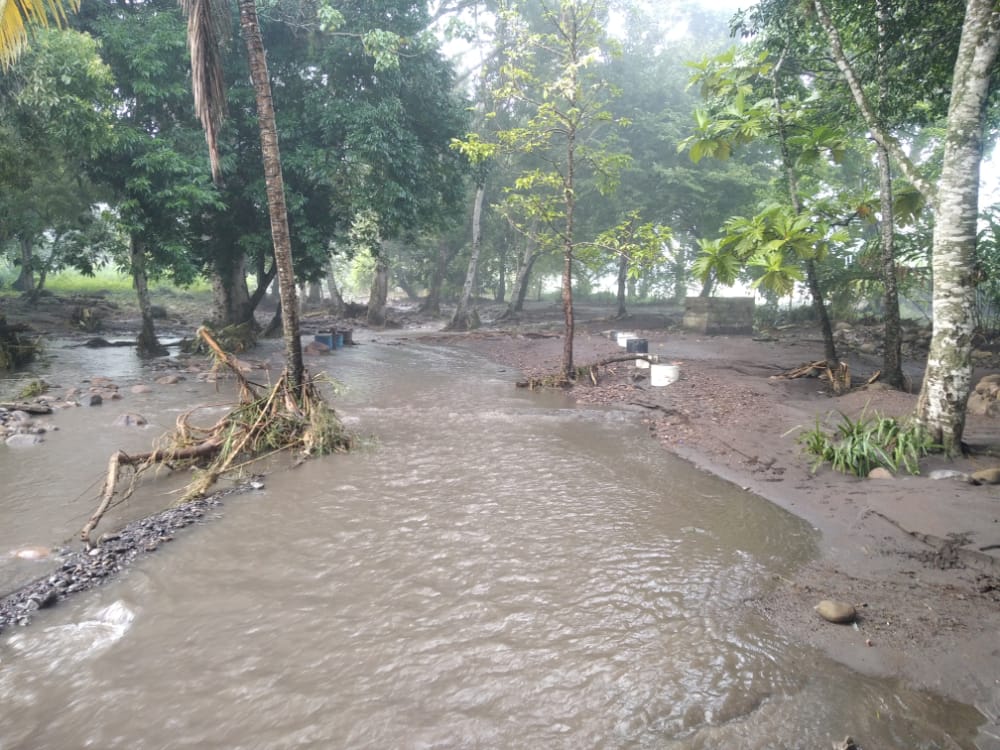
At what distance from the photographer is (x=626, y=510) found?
5512mm

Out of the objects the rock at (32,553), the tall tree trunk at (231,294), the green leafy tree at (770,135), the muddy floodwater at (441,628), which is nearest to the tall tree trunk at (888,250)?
the green leafy tree at (770,135)

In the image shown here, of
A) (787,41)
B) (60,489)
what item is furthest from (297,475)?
(787,41)

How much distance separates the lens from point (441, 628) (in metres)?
3.60

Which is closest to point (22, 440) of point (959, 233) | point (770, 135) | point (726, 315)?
point (959, 233)

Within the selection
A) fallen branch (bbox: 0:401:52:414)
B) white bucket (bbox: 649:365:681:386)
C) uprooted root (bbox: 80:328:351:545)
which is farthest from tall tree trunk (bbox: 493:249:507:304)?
uprooted root (bbox: 80:328:351:545)

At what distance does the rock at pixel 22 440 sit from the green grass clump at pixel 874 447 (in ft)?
31.6

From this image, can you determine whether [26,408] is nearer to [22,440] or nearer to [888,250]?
[22,440]

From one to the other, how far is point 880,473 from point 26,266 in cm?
2778

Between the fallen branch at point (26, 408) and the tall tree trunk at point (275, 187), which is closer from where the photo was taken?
the tall tree trunk at point (275, 187)

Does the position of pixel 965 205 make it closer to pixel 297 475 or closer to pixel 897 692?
pixel 897 692

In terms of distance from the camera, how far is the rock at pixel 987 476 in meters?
4.84

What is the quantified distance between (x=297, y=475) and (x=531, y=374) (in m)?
7.68

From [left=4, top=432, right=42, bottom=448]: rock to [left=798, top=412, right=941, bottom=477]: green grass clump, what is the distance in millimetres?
9625

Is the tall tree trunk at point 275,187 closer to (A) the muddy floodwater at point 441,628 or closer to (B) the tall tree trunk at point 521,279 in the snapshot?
(A) the muddy floodwater at point 441,628
